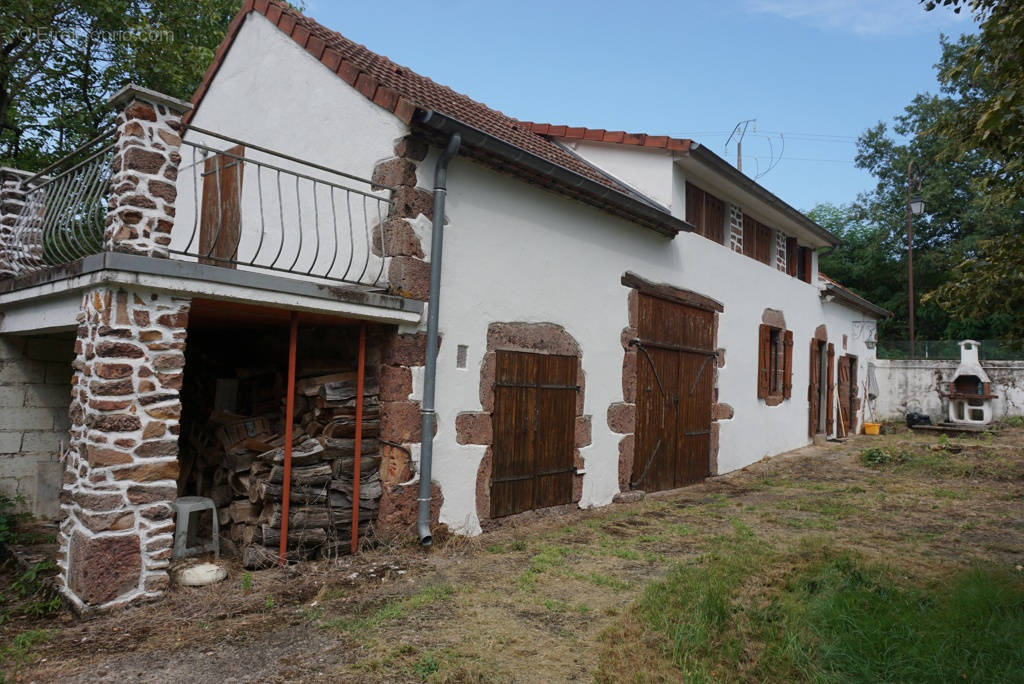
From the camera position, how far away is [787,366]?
41.7ft

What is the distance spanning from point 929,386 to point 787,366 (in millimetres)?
9010

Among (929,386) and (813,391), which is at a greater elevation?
(929,386)

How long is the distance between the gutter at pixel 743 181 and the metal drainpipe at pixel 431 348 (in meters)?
4.16

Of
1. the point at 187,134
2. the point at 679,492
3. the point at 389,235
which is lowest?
the point at 679,492

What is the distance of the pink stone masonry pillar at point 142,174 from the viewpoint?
14.4 ft

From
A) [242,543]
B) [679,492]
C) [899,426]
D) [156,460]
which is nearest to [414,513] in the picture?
[242,543]

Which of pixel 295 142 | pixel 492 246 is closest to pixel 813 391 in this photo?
pixel 492 246

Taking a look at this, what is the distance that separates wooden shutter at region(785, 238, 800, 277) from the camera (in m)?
13.1

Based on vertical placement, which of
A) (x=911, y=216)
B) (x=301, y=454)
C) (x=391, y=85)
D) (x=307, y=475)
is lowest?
(x=307, y=475)

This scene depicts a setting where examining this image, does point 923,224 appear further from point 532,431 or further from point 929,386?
point 532,431

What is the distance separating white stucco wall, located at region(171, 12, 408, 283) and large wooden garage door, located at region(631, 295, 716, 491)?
12.9ft

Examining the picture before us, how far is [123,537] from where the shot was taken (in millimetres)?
4262

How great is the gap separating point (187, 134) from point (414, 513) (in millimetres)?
5863

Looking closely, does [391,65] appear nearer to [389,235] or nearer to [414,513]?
[389,235]
